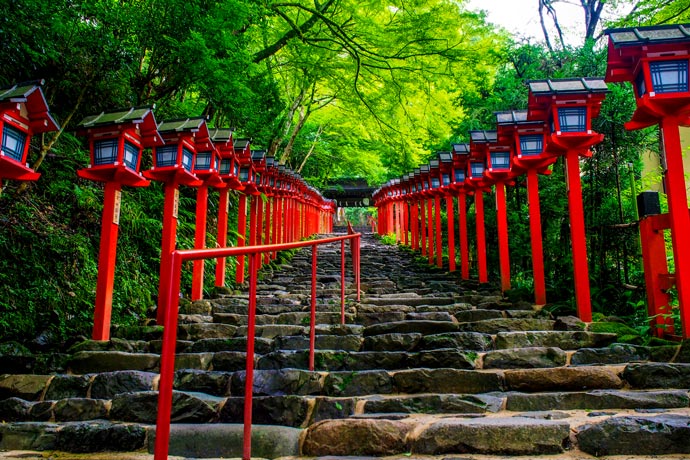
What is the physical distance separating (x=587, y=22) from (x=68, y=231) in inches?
584

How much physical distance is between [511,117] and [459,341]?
367 cm

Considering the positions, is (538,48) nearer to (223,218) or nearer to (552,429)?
(223,218)

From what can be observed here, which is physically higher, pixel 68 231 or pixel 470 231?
pixel 470 231

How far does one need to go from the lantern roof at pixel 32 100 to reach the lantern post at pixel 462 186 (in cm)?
→ 673

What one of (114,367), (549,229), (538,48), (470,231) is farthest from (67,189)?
(538,48)

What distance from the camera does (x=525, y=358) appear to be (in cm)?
396

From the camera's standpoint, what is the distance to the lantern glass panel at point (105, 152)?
4.73 metres

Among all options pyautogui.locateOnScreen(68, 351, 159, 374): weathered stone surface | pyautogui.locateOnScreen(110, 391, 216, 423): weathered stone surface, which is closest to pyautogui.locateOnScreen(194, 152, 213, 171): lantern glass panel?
pyautogui.locateOnScreen(68, 351, 159, 374): weathered stone surface

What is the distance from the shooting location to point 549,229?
25.3 ft

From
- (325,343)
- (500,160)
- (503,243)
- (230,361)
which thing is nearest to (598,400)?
(325,343)

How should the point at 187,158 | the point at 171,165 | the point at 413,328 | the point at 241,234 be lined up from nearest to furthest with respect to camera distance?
the point at 413,328 → the point at 171,165 → the point at 187,158 → the point at 241,234

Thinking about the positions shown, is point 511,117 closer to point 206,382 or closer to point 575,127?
point 575,127

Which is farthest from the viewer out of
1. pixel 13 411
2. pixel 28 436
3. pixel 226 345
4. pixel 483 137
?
pixel 483 137

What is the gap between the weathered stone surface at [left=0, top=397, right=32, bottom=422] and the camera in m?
3.39
